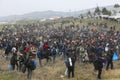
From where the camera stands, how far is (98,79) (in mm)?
22484

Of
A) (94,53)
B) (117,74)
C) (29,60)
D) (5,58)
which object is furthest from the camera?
(5,58)

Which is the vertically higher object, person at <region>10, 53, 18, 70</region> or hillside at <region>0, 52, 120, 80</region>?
person at <region>10, 53, 18, 70</region>

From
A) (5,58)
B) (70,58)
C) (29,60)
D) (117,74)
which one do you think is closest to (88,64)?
(117,74)

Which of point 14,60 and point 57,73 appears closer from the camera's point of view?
point 14,60

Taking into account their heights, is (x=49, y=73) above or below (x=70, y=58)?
below

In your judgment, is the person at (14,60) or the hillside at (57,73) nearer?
the hillside at (57,73)

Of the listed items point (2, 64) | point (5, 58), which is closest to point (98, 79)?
point (2, 64)

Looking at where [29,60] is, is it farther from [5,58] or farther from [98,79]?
[5,58]

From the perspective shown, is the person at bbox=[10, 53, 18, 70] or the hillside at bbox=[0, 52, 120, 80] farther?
the person at bbox=[10, 53, 18, 70]

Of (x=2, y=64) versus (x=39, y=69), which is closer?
(x=39, y=69)

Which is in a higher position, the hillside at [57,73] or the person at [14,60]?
the person at [14,60]

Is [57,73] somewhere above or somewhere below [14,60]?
below

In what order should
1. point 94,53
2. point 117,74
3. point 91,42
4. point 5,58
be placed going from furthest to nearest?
point 5,58, point 91,42, point 94,53, point 117,74

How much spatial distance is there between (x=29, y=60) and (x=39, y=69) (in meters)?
5.13
